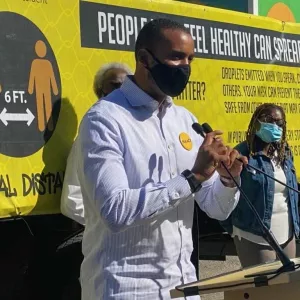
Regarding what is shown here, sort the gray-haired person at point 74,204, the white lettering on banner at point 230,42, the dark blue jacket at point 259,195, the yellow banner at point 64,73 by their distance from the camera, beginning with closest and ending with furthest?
the yellow banner at point 64,73 → the gray-haired person at point 74,204 → the dark blue jacket at point 259,195 → the white lettering on banner at point 230,42

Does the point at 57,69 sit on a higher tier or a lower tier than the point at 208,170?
higher

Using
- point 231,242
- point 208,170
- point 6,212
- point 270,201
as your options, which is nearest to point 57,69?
point 6,212

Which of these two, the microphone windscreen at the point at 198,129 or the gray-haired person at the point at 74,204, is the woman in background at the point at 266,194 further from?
the microphone windscreen at the point at 198,129

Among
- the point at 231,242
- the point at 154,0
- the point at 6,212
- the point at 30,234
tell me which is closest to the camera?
the point at 6,212

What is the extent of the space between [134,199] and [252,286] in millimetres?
438

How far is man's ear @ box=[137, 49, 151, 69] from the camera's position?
2.63 m

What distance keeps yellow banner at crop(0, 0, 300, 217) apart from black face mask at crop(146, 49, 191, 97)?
155 centimetres

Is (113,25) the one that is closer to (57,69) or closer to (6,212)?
(57,69)

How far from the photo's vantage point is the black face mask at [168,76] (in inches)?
102

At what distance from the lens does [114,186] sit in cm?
237

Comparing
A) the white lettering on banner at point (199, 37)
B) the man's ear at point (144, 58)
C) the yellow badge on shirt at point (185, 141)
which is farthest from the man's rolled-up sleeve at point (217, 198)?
the white lettering on banner at point (199, 37)

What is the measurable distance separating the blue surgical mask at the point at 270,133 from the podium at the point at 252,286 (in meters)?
2.59

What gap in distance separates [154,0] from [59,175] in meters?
1.40

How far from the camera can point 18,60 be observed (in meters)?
4.12
